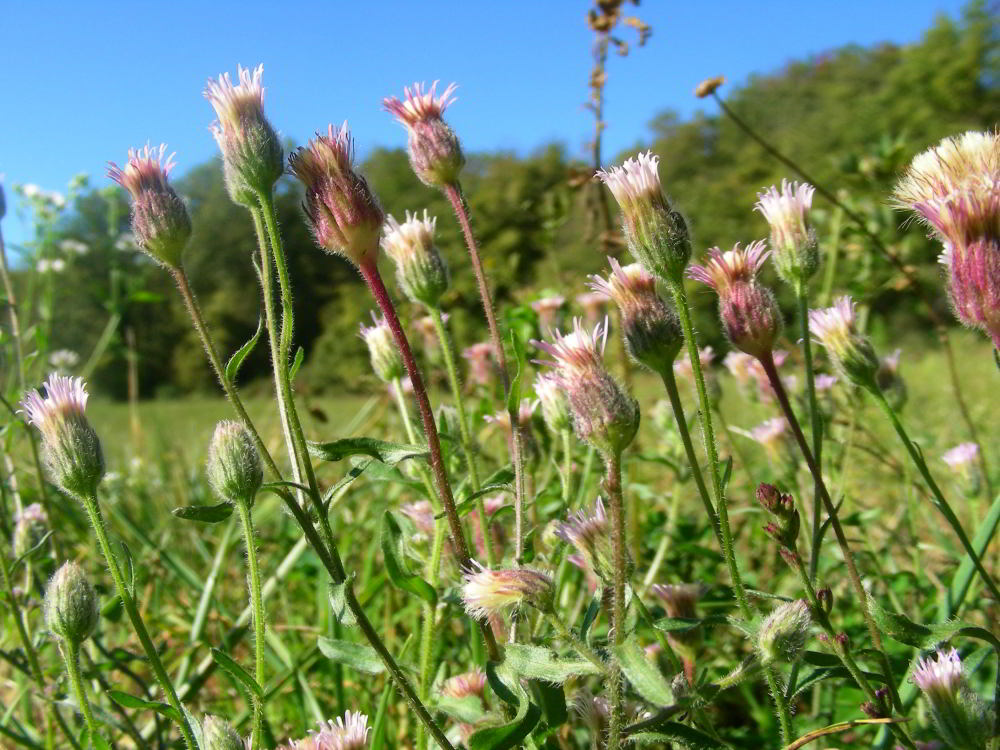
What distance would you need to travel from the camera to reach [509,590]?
2.18ft

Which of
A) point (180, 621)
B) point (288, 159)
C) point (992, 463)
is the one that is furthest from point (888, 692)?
point (992, 463)

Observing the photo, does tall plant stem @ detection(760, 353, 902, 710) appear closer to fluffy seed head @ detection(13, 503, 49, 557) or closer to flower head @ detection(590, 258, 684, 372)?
flower head @ detection(590, 258, 684, 372)

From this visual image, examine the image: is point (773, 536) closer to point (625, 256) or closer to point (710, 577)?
point (710, 577)

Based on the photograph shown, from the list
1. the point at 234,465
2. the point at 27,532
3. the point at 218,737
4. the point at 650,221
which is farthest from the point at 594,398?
the point at 27,532

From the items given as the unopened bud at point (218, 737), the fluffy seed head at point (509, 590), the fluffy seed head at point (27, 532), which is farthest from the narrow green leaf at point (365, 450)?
the fluffy seed head at point (27, 532)

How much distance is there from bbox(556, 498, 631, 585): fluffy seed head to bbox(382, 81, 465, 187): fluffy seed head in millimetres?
418

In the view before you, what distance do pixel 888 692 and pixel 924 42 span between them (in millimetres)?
26655

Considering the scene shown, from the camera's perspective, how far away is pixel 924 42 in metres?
23.0

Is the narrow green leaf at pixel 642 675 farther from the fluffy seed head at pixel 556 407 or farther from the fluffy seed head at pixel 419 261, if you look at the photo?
the fluffy seed head at pixel 419 261

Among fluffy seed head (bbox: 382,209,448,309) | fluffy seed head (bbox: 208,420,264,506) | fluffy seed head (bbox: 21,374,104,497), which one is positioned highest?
fluffy seed head (bbox: 382,209,448,309)

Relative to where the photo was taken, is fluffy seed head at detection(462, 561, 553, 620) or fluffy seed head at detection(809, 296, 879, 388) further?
fluffy seed head at detection(809, 296, 879, 388)

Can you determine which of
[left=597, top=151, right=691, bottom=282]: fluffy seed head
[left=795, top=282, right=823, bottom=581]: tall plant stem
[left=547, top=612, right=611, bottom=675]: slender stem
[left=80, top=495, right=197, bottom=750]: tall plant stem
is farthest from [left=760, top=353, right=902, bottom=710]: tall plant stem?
[left=80, top=495, right=197, bottom=750]: tall plant stem

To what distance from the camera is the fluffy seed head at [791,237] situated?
36.0 inches

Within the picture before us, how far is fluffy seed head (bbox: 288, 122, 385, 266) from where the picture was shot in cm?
75
